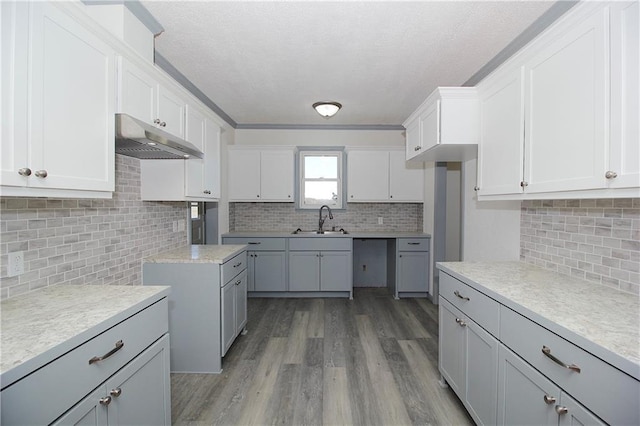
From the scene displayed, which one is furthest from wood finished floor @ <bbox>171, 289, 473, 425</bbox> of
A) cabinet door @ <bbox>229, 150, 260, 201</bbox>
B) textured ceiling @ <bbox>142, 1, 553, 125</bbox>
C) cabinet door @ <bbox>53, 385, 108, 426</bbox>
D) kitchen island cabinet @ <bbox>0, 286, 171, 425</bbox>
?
textured ceiling @ <bbox>142, 1, 553, 125</bbox>

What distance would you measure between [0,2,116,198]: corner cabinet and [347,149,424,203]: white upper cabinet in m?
3.30

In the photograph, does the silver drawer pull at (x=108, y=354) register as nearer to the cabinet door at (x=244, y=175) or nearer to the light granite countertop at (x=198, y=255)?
the light granite countertop at (x=198, y=255)

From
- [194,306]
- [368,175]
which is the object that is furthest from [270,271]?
[368,175]

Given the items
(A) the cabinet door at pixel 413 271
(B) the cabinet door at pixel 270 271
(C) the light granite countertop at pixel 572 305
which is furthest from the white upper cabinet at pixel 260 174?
(C) the light granite countertop at pixel 572 305

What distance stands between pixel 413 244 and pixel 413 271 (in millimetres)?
385

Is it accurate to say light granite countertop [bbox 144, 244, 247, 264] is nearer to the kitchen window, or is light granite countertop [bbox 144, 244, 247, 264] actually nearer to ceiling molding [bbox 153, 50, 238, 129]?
ceiling molding [bbox 153, 50, 238, 129]

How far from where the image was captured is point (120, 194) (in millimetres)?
2203

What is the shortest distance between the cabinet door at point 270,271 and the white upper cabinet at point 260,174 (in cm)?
85

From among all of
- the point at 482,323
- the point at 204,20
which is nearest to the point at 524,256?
the point at 482,323

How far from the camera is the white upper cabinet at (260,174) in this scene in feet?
14.5

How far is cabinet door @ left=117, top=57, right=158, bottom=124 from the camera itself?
1616 millimetres

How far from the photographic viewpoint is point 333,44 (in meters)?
2.27

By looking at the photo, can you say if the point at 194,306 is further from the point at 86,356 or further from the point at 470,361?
the point at 470,361

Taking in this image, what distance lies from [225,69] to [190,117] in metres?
0.60
